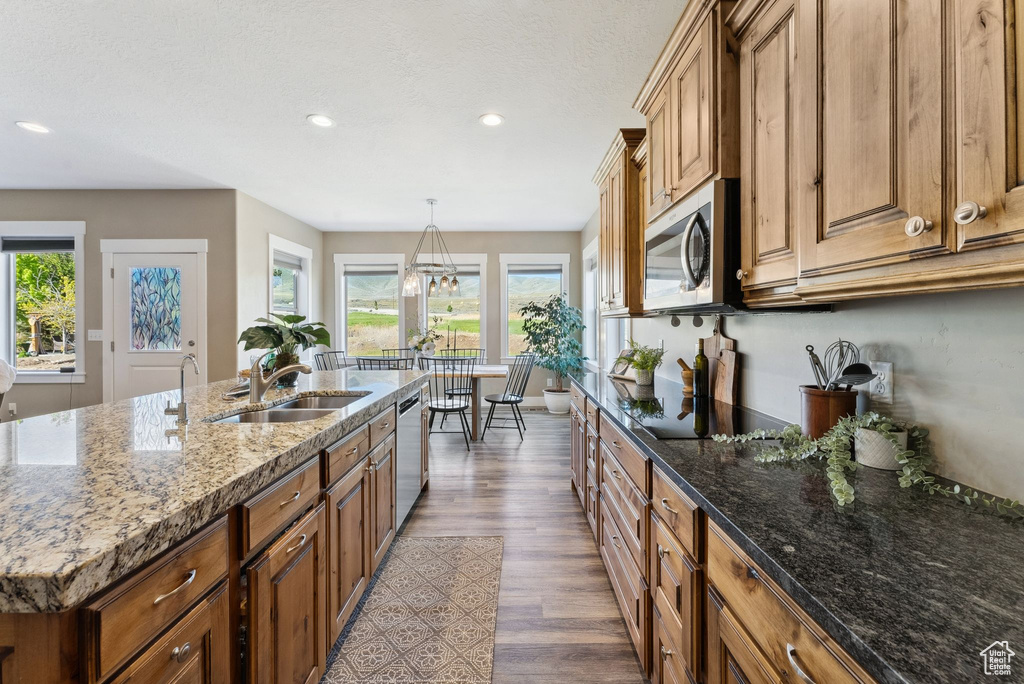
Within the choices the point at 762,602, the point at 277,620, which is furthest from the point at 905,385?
the point at 277,620

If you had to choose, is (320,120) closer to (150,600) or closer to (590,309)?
(150,600)

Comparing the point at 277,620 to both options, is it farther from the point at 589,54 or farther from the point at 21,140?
the point at 21,140

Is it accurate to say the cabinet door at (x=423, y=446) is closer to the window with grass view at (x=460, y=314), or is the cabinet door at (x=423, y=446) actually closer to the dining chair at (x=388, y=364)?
the dining chair at (x=388, y=364)

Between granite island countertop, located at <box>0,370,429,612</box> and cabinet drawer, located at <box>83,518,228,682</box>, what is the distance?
1.4 inches

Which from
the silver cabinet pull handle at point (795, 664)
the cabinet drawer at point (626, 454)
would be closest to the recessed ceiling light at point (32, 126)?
the cabinet drawer at point (626, 454)

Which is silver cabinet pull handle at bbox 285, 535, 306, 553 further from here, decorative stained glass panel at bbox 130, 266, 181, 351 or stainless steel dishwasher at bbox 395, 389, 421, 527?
decorative stained glass panel at bbox 130, 266, 181, 351

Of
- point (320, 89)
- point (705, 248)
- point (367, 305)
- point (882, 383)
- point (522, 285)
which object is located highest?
point (320, 89)

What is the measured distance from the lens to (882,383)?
4.24 feet

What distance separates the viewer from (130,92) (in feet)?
8.95

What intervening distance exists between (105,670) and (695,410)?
6.52ft

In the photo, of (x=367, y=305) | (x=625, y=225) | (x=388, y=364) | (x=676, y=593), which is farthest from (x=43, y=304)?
(x=676, y=593)

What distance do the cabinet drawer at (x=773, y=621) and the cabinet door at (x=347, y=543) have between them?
1.23 metres

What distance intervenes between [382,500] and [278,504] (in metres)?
1.03

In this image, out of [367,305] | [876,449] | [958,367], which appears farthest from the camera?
[367,305]
